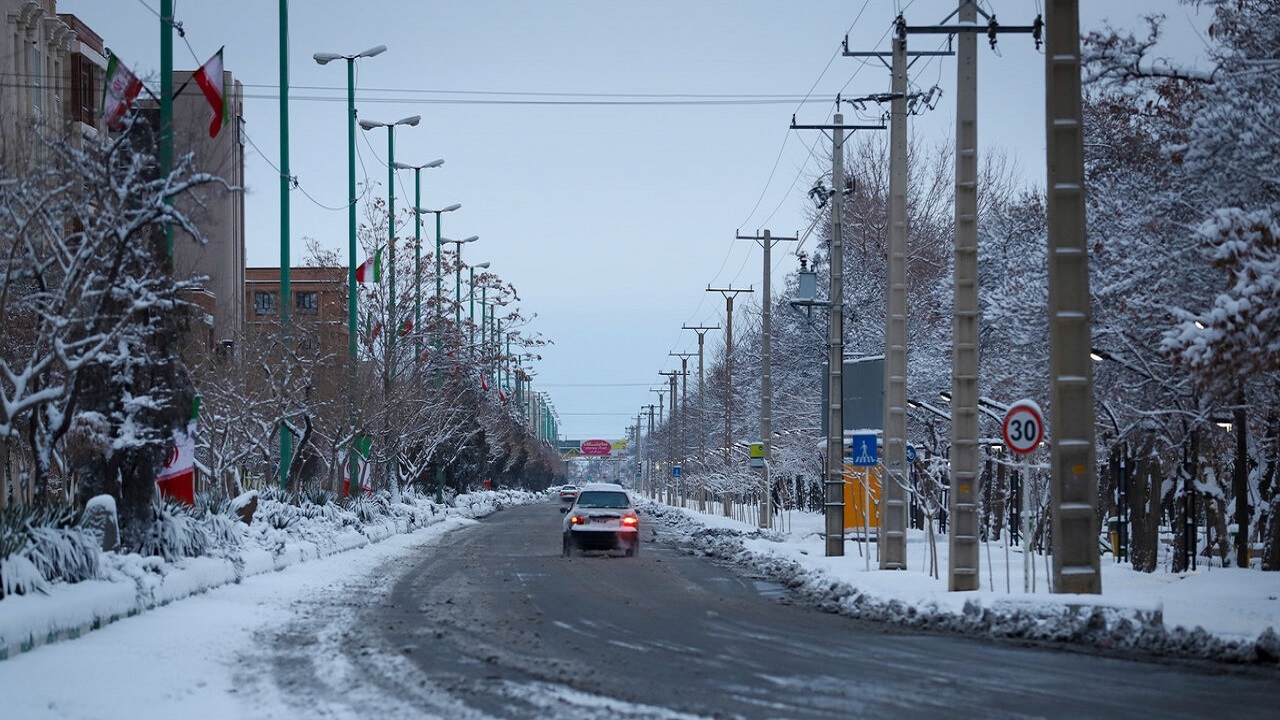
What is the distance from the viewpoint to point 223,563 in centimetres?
2325

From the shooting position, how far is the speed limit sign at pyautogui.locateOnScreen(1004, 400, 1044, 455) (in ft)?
63.2

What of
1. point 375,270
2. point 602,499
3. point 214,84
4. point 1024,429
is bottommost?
point 602,499

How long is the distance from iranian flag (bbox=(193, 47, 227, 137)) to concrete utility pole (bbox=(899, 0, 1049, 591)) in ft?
37.8

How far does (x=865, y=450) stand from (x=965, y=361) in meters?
6.78

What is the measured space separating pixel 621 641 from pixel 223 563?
8747 millimetres

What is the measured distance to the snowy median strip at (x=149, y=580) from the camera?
48.0 feet

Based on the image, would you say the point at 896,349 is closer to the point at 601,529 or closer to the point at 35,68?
the point at 601,529

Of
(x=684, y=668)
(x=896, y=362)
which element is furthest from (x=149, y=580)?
(x=896, y=362)

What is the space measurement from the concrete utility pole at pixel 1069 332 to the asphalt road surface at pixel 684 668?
271cm

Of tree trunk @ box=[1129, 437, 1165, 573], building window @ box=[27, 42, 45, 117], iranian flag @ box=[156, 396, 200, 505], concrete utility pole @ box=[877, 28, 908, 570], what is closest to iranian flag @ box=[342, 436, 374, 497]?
building window @ box=[27, 42, 45, 117]

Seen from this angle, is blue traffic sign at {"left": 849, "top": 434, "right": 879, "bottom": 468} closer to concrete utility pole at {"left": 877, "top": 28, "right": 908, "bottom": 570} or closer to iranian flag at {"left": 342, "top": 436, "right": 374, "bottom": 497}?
concrete utility pole at {"left": 877, "top": 28, "right": 908, "bottom": 570}

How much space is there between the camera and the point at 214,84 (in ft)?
81.4

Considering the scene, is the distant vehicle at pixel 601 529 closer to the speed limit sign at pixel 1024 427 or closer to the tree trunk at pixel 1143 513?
the tree trunk at pixel 1143 513

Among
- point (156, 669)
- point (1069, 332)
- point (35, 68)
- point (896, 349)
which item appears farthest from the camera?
point (35, 68)
